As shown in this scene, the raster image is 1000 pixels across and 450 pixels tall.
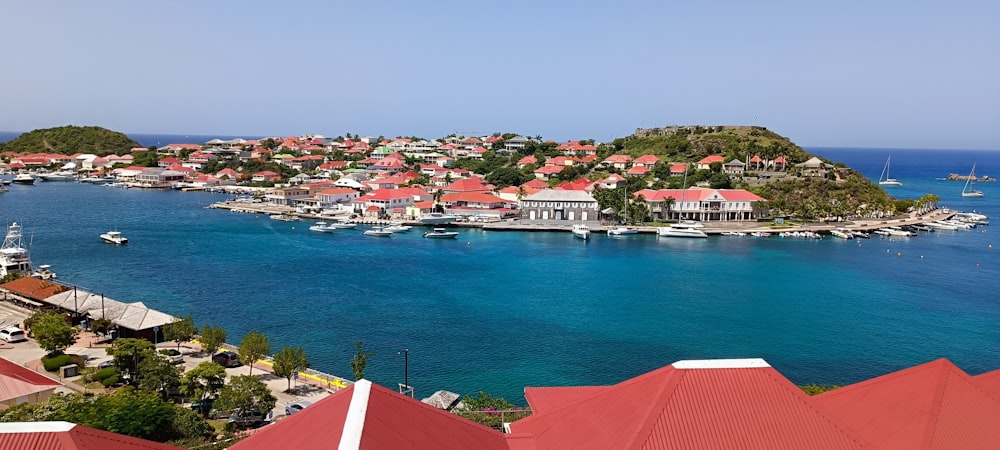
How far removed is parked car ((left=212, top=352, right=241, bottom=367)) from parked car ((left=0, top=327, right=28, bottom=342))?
6.77 metres

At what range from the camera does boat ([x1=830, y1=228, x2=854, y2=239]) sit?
47312 mm

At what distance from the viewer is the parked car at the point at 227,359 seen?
18222 millimetres

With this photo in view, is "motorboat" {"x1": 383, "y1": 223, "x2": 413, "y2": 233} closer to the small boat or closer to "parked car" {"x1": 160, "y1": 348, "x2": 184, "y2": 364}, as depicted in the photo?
the small boat

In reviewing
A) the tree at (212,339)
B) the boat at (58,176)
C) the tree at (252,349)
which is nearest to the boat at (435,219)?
the tree at (212,339)

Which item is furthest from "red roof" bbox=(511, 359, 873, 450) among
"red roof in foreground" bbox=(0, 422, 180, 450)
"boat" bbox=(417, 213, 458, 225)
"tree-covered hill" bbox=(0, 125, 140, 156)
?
"tree-covered hill" bbox=(0, 125, 140, 156)

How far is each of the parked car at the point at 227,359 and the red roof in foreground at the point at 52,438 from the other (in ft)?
34.2

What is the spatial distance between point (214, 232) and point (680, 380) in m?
41.6

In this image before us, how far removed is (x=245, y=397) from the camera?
13.6 m

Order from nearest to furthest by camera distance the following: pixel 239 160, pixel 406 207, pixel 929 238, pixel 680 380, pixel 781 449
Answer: pixel 781 449, pixel 680 380, pixel 929 238, pixel 406 207, pixel 239 160

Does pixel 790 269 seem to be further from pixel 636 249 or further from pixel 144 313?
pixel 144 313

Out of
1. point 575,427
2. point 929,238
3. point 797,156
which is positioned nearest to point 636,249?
point 929,238

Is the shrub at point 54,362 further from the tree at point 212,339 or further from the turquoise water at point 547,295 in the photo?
the turquoise water at point 547,295

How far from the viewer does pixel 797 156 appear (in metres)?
71.0

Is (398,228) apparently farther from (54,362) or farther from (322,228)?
(54,362)
